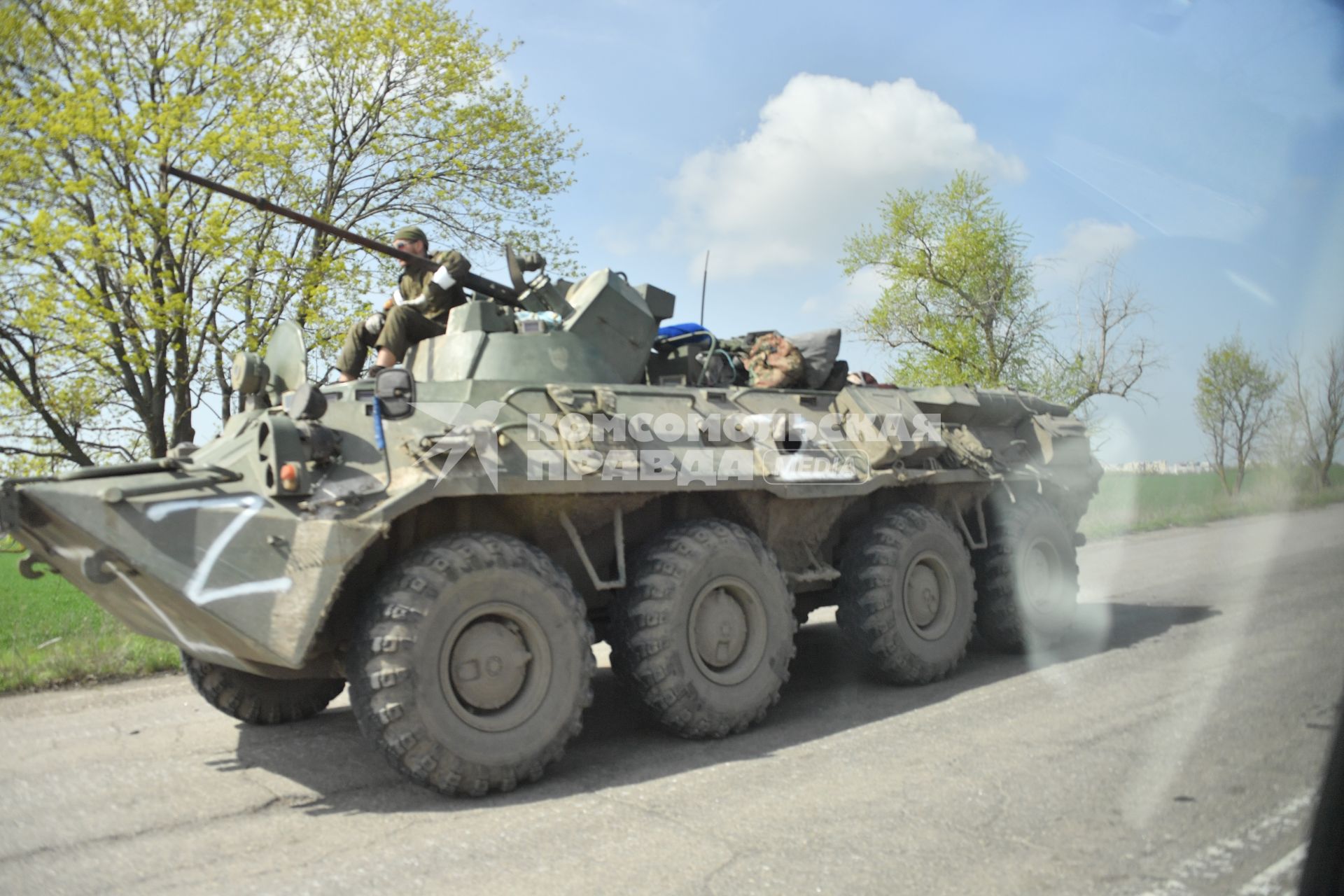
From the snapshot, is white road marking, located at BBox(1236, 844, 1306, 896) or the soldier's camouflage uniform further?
the soldier's camouflage uniform

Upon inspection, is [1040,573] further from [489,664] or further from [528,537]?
[489,664]

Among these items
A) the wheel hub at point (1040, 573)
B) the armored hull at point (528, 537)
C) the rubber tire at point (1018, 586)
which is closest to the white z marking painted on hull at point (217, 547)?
the armored hull at point (528, 537)

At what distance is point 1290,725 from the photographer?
A: 3.69m

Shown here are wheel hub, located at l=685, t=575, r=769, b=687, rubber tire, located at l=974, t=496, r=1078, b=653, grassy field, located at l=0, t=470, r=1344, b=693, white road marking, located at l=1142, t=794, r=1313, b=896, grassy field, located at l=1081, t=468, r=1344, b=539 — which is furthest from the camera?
grassy field, located at l=1081, t=468, r=1344, b=539

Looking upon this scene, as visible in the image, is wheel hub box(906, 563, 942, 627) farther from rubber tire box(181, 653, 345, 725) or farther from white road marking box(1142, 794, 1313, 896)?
rubber tire box(181, 653, 345, 725)

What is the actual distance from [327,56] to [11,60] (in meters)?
3.74

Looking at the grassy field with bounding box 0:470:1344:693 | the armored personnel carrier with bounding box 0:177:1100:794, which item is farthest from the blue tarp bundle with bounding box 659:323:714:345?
the grassy field with bounding box 0:470:1344:693

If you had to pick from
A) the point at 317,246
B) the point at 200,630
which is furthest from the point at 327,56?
the point at 200,630

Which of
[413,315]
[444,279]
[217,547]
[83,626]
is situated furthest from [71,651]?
[217,547]

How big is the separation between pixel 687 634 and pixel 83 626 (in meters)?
6.72

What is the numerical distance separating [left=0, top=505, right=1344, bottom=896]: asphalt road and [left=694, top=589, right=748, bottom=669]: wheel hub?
45 cm

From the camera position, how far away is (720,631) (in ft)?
19.9

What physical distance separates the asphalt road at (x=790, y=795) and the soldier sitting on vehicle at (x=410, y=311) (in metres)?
2.29

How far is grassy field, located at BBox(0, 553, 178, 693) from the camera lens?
7.68 meters
